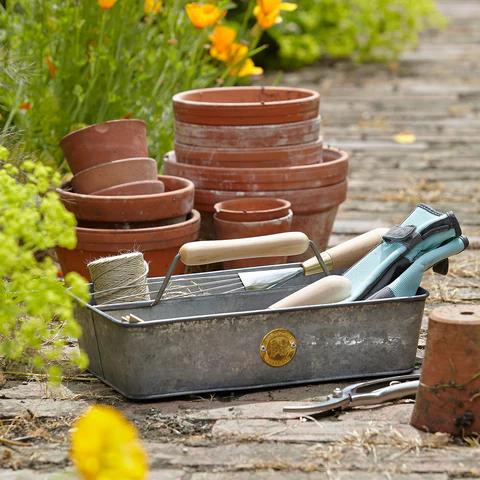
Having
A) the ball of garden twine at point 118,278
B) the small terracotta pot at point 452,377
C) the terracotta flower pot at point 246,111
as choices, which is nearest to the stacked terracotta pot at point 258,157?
the terracotta flower pot at point 246,111

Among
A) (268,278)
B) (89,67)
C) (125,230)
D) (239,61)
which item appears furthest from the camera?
(239,61)

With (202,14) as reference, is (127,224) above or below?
below

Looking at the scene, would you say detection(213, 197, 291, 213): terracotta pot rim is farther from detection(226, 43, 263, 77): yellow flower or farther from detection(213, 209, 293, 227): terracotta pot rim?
detection(226, 43, 263, 77): yellow flower

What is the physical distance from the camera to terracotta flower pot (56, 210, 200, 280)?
2785 mm

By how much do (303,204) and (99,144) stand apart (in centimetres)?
79

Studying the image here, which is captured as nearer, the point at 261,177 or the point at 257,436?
the point at 257,436

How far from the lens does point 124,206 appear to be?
9.19ft

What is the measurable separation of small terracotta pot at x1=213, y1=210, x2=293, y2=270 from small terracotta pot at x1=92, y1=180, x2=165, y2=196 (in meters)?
0.25

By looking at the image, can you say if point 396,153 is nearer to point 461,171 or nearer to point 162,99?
point 461,171

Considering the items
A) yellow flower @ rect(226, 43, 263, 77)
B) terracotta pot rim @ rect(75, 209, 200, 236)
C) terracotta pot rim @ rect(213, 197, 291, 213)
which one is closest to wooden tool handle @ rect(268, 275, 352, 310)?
terracotta pot rim @ rect(75, 209, 200, 236)

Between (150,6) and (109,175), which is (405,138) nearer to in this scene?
(150,6)

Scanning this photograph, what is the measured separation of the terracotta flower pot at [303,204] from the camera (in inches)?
124

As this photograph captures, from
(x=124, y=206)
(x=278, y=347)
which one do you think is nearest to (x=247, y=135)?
(x=124, y=206)

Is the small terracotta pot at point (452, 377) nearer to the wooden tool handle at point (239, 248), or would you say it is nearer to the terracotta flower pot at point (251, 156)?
the wooden tool handle at point (239, 248)
